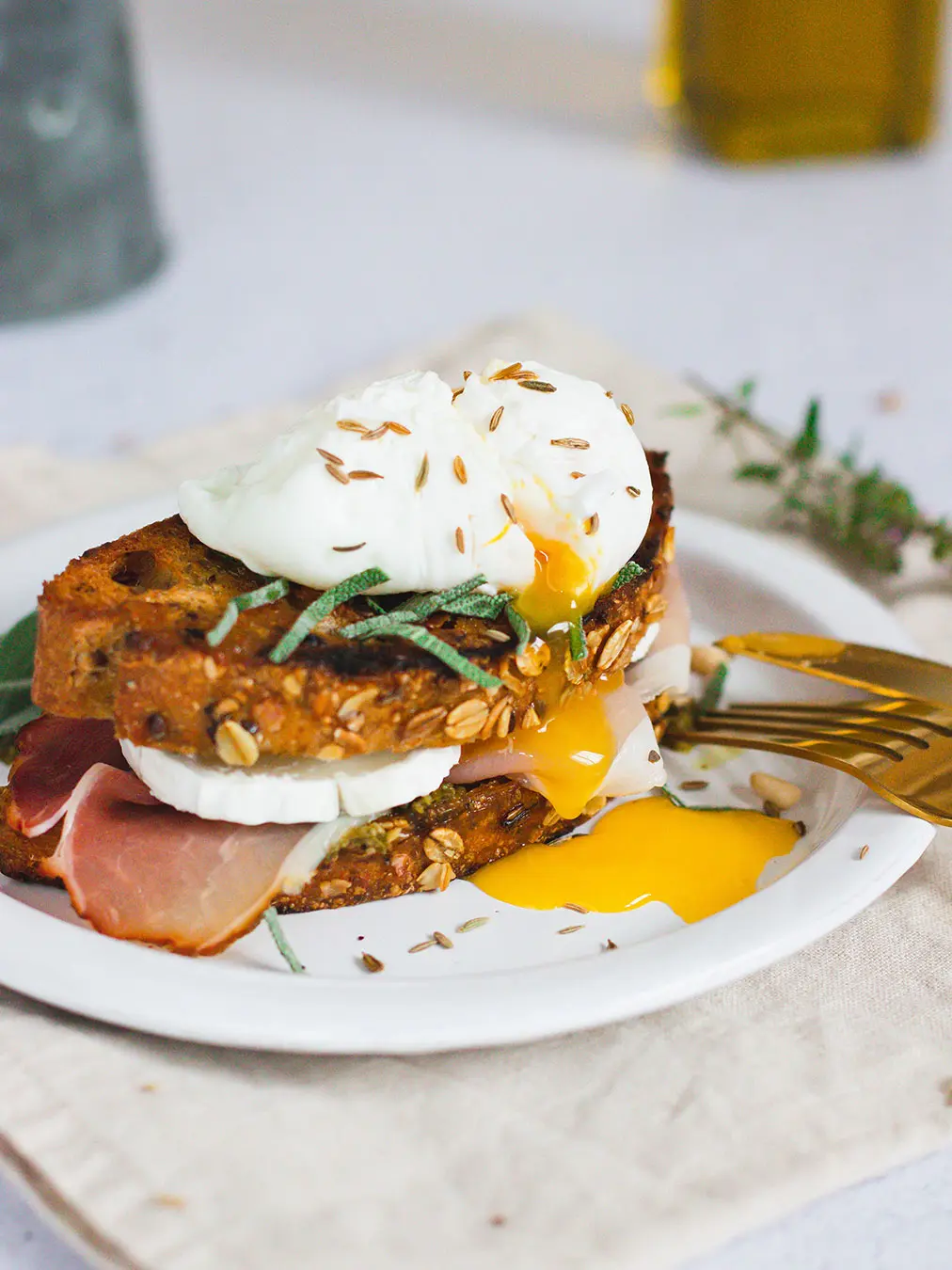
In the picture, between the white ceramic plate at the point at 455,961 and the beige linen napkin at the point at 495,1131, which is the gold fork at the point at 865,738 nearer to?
the white ceramic plate at the point at 455,961

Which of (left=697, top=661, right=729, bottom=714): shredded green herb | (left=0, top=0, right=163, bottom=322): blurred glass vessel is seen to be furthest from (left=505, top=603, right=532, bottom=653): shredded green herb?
(left=0, top=0, right=163, bottom=322): blurred glass vessel

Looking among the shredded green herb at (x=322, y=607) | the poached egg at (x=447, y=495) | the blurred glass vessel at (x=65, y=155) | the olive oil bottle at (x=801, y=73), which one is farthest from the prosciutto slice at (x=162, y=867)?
the olive oil bottle at (x=801, y=73)

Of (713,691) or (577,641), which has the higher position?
(577,641)

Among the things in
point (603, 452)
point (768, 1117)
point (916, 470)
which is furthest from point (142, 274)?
point (768, 1117)

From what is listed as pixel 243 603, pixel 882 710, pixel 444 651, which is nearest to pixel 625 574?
pixel 444 651

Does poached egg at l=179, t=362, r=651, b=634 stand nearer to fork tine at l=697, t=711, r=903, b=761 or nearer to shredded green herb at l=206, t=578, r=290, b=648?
shredded green herb at l=206, t=578, r=290, b=648

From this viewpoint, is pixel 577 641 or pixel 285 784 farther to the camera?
pixel 577 641

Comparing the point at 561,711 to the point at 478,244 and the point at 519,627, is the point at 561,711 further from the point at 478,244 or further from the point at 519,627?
the point at 478,244
